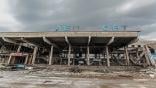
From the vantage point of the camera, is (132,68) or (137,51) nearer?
(132,68)

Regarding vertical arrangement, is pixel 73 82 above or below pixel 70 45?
below

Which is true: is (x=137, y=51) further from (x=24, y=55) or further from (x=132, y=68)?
(x=24, y=55)

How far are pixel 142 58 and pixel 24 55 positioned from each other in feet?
99.5

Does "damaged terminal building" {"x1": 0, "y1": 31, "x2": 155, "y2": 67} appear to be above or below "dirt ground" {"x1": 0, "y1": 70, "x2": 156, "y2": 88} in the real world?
above

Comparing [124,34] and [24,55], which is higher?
[124,34]

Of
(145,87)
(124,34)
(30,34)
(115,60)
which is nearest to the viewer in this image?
(145,87)

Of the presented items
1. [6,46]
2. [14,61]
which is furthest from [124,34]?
[6,46]

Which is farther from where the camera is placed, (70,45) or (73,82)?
(70,45)

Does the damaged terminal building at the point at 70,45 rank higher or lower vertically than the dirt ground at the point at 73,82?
higher

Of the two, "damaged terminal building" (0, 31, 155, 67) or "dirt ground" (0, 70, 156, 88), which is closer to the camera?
"dirt ground" (0, 70, 156, 88)

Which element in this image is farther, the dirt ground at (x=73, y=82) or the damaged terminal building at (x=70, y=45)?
the damaged terminal building at (x=70, y=45)

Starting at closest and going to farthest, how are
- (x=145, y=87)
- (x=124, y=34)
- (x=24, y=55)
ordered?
(x=145, y=87) < (x=124, y=34) < (x=24, y=55)

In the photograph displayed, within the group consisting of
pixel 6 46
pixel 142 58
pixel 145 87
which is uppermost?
pixel 6 46

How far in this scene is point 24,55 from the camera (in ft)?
149
